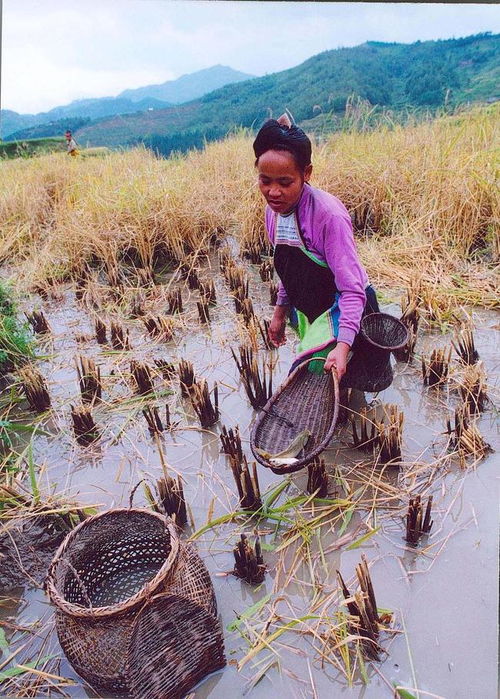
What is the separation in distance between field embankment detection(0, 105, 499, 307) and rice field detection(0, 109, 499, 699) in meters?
0.03

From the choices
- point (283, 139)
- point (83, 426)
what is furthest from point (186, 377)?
point (283, 139)

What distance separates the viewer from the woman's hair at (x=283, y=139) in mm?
1769

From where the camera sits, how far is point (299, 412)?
6.97 ft

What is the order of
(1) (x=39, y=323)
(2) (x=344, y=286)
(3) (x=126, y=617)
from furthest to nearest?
(1) (x=39, y=323) < (2) (x=344, y=286) < (3) (x=126, y=617)

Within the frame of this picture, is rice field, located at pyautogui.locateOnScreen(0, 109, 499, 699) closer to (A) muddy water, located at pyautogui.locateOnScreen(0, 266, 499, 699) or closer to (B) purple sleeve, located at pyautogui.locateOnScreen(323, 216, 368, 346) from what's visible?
(A) muddy water, located at pyautogui.locateOnScreen(0, 266, 499, 699)

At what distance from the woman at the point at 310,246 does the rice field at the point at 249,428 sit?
17.1 inches

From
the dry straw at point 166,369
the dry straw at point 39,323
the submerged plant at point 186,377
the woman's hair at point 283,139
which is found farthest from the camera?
the dry straw at point 39,323

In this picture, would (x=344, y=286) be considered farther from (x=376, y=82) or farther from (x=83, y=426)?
(x=376, y=82)

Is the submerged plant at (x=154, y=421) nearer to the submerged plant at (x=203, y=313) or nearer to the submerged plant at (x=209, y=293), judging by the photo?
the submerged plant at (x=203, y=313)

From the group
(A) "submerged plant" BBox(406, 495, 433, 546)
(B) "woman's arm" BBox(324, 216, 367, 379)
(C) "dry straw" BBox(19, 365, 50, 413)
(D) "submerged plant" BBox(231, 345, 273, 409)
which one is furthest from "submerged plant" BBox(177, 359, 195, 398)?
(A) "submerged plant" BBox(406, 495, 433, 546)

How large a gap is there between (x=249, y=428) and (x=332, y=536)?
809 millimetres

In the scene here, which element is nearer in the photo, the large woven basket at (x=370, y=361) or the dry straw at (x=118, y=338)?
the large woven basket at (x=370, y=361)

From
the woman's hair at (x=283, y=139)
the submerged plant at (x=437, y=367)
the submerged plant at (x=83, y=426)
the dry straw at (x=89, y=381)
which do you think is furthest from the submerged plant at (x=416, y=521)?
the dry straw at (x=89, y=381)

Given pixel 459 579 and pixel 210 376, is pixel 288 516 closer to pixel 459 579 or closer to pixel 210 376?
pixel 459 579
